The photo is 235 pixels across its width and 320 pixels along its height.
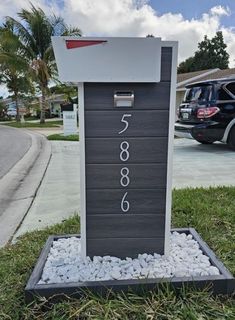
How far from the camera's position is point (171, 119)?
2.54 metres

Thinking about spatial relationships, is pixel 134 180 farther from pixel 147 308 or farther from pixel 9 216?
pixel 9 216

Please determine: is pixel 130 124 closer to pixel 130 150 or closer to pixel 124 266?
pixel 130 150

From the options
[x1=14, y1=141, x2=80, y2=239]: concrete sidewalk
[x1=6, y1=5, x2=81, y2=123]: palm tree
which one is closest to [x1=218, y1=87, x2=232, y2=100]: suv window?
[x1=14, y1=141, x2=80, y2=239]: concrete sidewalk

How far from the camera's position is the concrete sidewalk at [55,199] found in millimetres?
4090

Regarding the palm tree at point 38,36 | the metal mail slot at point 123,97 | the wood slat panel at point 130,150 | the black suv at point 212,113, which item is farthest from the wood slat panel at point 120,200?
the palm tree at point 38,36

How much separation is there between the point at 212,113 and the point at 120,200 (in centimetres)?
637

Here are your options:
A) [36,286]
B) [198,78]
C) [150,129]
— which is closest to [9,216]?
[36,286]

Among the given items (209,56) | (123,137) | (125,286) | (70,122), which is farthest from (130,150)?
(209,56)

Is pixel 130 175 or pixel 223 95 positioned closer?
pixel 130 175

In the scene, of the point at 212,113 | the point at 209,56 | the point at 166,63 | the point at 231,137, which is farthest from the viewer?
the point at 209,56

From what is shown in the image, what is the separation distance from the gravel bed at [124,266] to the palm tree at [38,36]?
→ 20638mm

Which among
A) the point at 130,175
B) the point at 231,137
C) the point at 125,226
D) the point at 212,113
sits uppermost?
the point at 212,113

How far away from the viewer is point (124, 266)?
2.61 metres

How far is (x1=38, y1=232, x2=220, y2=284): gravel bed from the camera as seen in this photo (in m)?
2.47
